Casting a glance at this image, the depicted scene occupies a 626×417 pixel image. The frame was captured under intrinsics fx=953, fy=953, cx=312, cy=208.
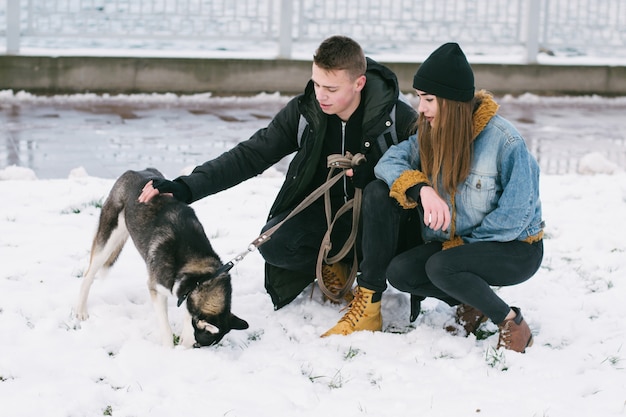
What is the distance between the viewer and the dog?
13.2 ft

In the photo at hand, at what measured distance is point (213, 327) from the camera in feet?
13.1

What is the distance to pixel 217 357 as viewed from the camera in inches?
158

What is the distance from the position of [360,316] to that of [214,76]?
8.23 m

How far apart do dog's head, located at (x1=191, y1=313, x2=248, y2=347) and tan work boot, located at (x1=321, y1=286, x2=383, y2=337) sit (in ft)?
1.56

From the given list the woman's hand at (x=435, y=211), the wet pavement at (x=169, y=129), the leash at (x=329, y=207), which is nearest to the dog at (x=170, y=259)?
the leash at (x=329, y=207)

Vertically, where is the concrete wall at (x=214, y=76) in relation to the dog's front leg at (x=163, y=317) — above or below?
above

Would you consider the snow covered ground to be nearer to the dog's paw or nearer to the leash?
the dog's paw

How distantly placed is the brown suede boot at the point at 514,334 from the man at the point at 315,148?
36.4 inches

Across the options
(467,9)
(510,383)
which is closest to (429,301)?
(510,383)

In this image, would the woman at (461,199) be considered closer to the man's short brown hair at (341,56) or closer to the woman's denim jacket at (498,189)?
the woman's denim jacket at (498,189)

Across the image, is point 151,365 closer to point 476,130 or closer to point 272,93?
point 476,130

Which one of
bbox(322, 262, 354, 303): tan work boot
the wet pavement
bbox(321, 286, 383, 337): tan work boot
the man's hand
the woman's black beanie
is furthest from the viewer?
the wet pavement

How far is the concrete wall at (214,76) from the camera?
1152 centimetres

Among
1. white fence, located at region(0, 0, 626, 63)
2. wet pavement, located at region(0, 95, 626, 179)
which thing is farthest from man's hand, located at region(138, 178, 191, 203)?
white fence, located at region(0, 0, 626, 63)
